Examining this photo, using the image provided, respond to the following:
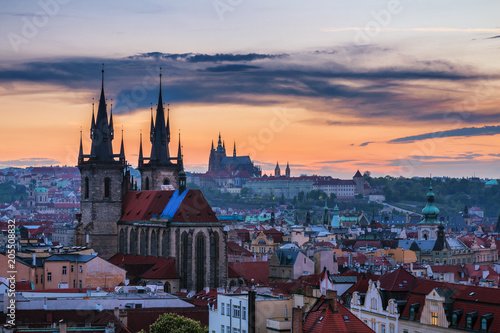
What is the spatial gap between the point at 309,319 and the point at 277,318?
1539mm

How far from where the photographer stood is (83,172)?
112 meters

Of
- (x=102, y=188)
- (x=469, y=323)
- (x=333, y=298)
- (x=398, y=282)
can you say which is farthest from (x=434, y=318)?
(x=102, y=188)

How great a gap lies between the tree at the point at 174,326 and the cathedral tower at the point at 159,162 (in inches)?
2541

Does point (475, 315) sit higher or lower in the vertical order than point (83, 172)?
lower

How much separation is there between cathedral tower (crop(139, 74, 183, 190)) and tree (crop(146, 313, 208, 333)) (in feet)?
212

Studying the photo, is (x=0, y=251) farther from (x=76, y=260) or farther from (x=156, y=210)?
(x=156, y=210)

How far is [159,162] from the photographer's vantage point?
120 m

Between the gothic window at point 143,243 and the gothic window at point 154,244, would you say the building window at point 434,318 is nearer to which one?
the gothic window at point 154,244

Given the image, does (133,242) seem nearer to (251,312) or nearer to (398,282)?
(398,282)

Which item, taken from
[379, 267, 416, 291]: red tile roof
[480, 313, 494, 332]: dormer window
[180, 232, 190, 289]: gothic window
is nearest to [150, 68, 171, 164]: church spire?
[180, 232, 190, 289]: gothic window

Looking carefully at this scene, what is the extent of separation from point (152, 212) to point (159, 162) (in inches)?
674

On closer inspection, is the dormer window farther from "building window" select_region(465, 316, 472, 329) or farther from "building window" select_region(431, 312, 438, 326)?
"building window" select_region(431, 312, 438, 326)

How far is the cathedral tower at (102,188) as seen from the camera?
110 meters

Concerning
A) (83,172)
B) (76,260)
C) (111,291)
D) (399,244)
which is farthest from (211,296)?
(399,244)
